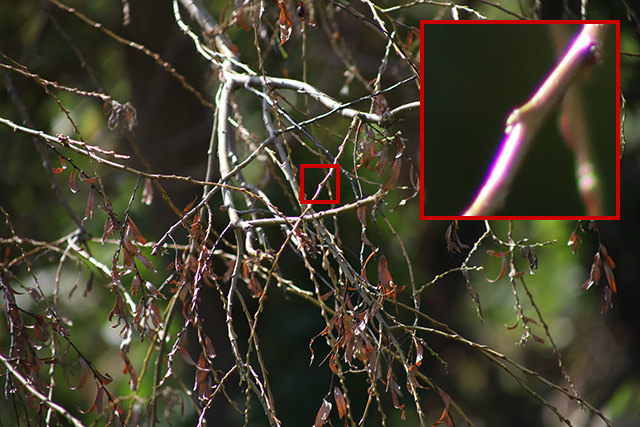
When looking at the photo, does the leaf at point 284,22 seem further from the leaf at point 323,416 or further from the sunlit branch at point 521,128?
the leaf at point 323,416

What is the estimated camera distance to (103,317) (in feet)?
12.9

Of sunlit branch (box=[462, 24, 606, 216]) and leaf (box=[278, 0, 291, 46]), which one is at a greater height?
leaf (box=[278, 0, 291, 46])

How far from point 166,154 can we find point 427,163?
2123 mm

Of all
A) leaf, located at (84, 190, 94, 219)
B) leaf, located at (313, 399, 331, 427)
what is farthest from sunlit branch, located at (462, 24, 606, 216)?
leaf, located at (84, 190, 94, 219)

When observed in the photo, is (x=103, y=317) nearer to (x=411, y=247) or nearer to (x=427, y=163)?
(x=411, y=247)

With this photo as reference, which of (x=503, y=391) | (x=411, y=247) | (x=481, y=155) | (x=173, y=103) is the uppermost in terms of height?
(x=173, y=103)

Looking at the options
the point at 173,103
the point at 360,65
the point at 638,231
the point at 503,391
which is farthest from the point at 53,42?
the point at 503,391

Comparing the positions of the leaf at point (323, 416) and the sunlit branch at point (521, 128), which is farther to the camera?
the sunlit branch at point (521, 128)

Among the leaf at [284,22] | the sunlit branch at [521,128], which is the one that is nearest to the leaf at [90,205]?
the leaf at [284,22]

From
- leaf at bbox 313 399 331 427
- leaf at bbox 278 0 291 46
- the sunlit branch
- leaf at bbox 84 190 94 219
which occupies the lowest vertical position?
leaf at bbox 313 399 331 427

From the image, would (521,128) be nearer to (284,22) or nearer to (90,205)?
(284,22)

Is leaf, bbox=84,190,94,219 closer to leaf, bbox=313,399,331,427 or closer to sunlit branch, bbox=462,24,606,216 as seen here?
leaf, bbox=313,399,331,427

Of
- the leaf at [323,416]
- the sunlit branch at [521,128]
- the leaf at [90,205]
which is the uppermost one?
the leaf at [90,205]

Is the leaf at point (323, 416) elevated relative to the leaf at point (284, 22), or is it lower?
lower
